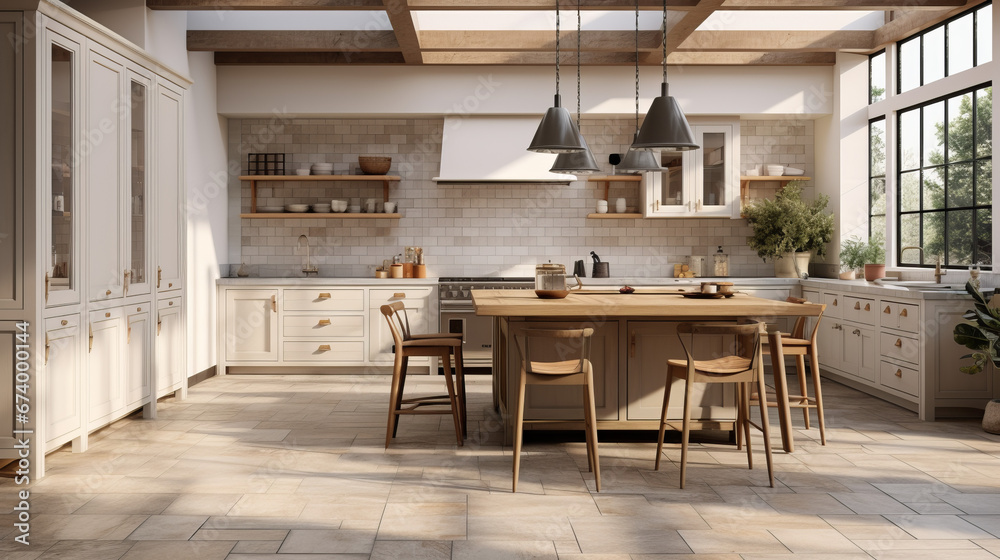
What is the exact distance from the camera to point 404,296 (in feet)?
24.6

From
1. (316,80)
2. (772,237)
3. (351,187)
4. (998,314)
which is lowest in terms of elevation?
(998,314)

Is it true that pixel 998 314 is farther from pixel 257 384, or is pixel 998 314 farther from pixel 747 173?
pixel 257 384

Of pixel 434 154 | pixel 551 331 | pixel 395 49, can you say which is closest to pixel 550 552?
pixel 551 331

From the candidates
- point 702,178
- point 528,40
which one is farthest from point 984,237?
point 528,40

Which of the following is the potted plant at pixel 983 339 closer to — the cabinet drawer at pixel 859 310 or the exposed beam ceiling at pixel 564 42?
the cabinet drawer at pixel 859 310

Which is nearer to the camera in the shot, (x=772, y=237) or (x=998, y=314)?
(x=998, y=314)

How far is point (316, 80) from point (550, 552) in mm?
5848

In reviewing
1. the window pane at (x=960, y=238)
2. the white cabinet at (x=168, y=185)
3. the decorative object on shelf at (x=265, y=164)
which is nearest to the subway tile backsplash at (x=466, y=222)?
the decorative object on shelf at (x=265, y=164)

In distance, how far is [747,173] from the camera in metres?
7.91

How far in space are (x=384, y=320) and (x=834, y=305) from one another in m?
4.13

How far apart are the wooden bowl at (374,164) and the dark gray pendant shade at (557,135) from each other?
364 cm

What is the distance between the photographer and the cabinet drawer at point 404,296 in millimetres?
7461

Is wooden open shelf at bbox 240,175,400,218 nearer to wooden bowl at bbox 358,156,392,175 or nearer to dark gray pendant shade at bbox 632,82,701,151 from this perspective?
wooden bowl at bbox 358,156,392,175

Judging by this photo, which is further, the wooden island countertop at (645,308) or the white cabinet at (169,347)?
the white cabinet at (169,347)
